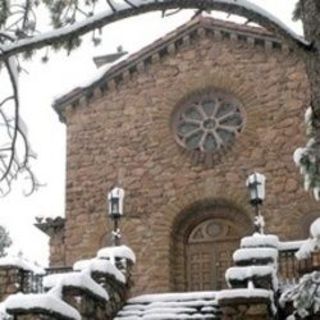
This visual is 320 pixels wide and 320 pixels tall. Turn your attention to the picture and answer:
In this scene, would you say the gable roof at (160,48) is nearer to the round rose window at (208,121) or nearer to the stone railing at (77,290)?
the round rose window at (208,121)

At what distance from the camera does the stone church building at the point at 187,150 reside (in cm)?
1806

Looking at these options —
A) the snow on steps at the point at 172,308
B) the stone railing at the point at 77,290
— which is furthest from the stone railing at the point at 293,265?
the stone railing at the point at 77,290

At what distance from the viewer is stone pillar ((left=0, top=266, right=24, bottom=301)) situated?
14648 millimetres

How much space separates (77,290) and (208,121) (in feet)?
A: 26.8

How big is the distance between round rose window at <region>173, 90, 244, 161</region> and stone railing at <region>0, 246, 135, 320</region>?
4.84m

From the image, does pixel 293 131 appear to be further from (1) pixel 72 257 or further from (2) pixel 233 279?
(2) pixel 233 279

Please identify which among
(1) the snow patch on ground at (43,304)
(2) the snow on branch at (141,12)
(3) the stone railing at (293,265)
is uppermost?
(2) the snow on branch at (141,12)

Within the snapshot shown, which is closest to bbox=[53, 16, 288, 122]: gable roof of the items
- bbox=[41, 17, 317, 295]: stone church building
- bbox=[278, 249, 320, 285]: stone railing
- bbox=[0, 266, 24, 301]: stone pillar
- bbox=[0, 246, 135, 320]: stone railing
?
bbox=[41, 17, 317, 295]: stone church building

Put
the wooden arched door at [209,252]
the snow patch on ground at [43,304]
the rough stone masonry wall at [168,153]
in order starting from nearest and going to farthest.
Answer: the snow patch on ground at [43,304] → the wooden arched door at [209,252] → the rough stone masonry wall at [168,153]

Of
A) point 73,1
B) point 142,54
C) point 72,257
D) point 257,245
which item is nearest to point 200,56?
point 142,54

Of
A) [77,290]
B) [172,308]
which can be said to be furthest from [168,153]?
[77,290]

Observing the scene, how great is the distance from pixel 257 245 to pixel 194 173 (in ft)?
18.8

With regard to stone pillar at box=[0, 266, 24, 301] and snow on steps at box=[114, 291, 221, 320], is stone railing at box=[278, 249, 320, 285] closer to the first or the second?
snow on steps at box=[114, 291, 221, 320]

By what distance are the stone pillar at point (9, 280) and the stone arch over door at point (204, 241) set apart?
14.0 feet
